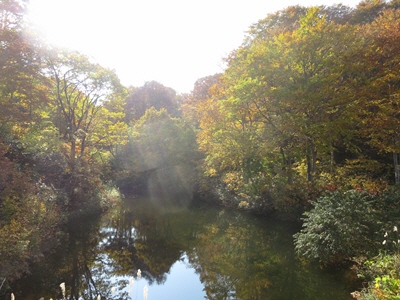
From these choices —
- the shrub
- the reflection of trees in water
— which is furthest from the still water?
the shrub

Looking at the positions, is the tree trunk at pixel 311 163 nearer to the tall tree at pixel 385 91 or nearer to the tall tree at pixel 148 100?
the tall tree at pixel 385 91

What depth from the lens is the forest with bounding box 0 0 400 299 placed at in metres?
8.91

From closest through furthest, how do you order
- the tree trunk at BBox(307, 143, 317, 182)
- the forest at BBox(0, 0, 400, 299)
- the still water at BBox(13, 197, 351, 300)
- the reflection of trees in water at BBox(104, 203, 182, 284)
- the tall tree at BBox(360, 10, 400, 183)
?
the still water at BBox(13, 197, 351, 300), the forest at BBox(0, 0, 400, 299), the reflection of trees in water at BBox(104, 203, 182, 284), the tall tree at BBox(360, 10, 400, 183), the tree trunk at BBox(307, 143, 317, 182)

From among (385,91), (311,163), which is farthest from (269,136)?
(385,91)

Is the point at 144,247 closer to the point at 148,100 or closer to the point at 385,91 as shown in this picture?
the point at 385,91

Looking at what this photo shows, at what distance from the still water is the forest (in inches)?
32.6

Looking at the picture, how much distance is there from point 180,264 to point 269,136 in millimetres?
9074

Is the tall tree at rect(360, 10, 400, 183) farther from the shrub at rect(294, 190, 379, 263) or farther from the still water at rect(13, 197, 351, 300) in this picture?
the still water at rect(13, 197, 351, 300)

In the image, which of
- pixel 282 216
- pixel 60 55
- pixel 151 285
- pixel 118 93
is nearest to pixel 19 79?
pixel 60 55

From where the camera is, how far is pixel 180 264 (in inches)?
425

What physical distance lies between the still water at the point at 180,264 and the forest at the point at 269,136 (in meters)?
0.83

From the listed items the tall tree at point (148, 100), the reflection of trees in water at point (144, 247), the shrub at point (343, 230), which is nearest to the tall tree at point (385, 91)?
the shrub at point (343, 230)

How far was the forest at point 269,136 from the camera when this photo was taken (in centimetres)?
891

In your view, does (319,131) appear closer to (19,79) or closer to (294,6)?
Answer: (19,79)
